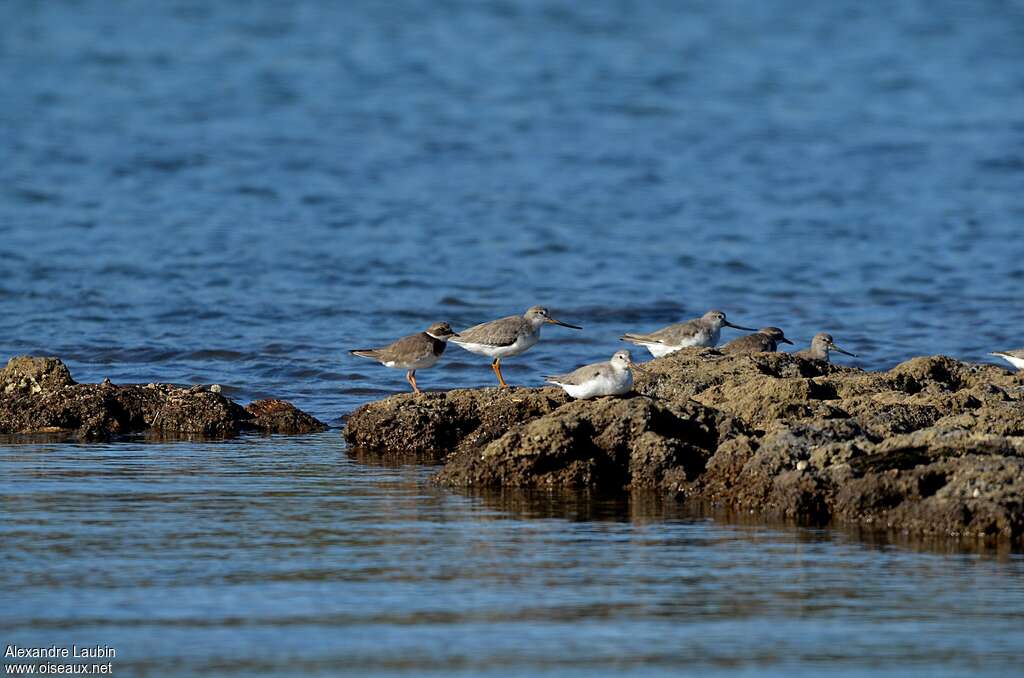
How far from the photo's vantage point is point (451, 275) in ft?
63.9

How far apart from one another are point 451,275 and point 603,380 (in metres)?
10.2

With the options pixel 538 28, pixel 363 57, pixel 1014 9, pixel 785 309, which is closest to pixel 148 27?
pixel 363 57

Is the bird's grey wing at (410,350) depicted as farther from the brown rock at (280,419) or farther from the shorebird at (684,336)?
the shorebird at (684,336)

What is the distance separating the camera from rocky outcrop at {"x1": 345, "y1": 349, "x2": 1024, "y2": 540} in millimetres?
7477

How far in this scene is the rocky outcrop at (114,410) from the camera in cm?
1070

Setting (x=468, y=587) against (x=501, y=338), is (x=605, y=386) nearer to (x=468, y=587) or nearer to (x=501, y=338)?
(x=501, y=338)

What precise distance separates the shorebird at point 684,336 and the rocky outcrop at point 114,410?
3.51m

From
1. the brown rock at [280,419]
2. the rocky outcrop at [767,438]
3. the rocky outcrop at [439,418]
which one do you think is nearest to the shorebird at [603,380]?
the rocky outcrop at [767,438]

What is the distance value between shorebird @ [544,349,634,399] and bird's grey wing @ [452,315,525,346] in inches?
106

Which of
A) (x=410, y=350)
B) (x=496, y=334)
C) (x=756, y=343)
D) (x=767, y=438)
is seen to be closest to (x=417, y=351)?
(x=410, y=350)

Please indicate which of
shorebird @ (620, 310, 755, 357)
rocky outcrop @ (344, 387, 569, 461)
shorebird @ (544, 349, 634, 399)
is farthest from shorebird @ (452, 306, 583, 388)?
shorebird @ (544, 349, 634, 399)

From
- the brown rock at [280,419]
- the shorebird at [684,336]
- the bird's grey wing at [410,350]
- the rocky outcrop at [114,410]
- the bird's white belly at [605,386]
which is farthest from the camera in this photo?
the shorebird at [684,336]

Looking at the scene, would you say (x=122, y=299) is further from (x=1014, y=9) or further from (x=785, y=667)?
(x=1014, y=9)

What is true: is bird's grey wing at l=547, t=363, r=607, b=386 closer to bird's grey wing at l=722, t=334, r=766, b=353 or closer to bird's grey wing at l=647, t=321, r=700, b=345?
bird's grey wing at l=722, t=334, r=766, b=353
